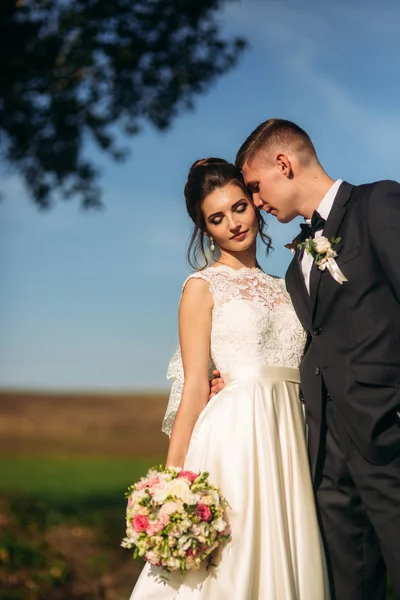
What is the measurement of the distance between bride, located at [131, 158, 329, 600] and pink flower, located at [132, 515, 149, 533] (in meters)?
0.32

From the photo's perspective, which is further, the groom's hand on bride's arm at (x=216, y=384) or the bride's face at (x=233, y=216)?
the bride's face at (x=233, y=216)

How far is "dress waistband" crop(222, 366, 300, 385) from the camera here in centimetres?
383

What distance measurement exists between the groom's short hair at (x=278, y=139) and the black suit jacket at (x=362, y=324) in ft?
1.31

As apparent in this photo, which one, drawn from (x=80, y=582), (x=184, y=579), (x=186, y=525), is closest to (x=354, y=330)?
(x=186, y=525)

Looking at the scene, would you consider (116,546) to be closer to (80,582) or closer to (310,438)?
(80,582)

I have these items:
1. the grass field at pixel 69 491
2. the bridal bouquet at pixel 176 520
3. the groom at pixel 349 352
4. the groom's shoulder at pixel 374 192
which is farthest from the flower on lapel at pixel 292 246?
the grass field at pixel 69 491

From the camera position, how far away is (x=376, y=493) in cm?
343

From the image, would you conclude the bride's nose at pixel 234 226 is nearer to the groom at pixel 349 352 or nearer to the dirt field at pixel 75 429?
the groom at pixel 349 352

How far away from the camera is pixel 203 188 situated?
4.14 m

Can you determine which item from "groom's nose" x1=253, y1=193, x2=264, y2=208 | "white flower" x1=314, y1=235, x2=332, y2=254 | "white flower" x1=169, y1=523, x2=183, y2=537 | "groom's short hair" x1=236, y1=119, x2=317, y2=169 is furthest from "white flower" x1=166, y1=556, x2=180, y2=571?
"groom's short hair" x1=236, y1=119, x2=317, y2=169

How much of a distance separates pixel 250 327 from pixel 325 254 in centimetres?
56

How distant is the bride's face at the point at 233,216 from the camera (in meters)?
4.05

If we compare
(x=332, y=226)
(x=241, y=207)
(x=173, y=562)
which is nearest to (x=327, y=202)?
(x=332, y=226)

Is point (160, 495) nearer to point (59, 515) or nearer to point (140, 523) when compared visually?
point (140, 523)
